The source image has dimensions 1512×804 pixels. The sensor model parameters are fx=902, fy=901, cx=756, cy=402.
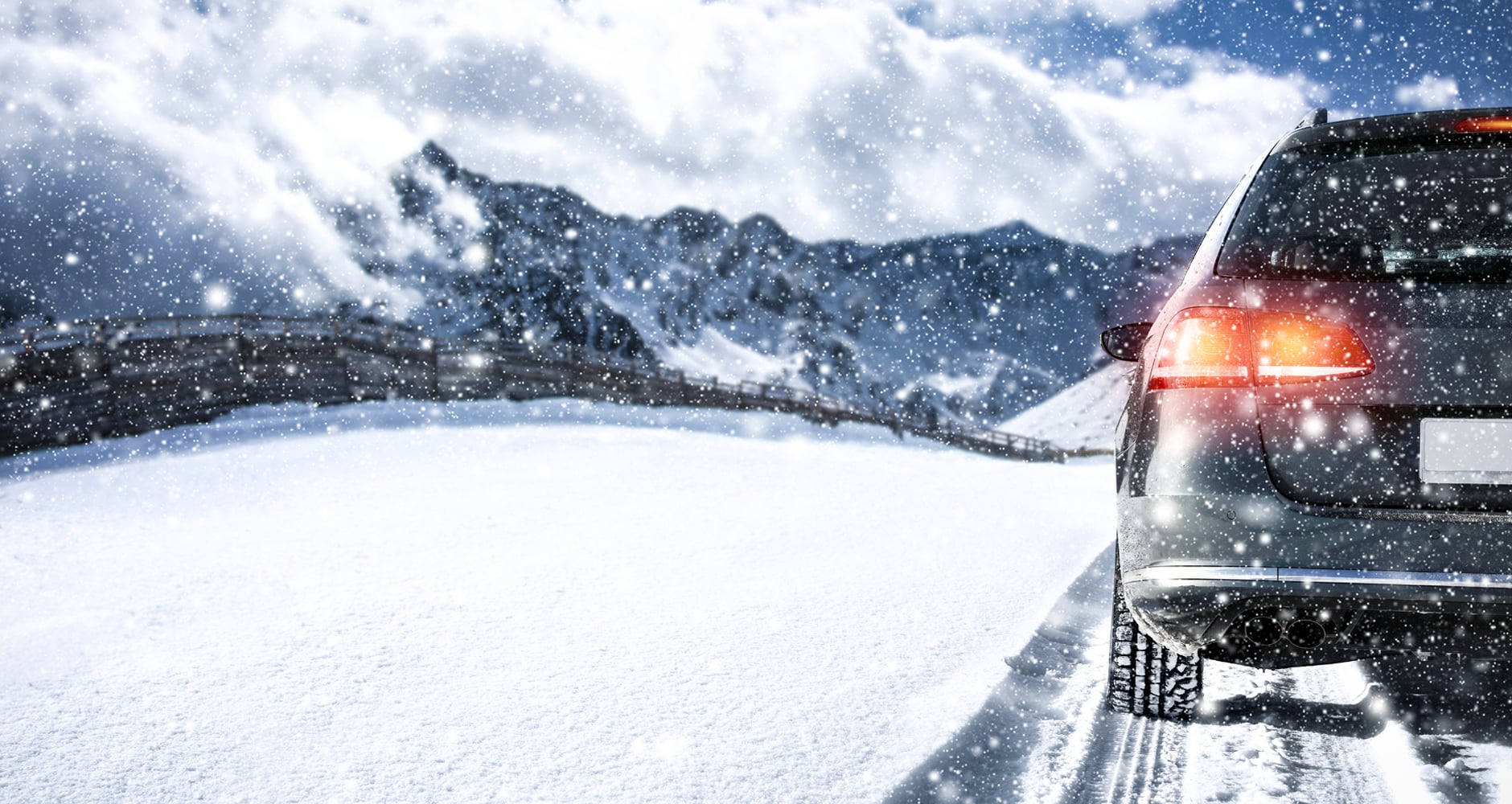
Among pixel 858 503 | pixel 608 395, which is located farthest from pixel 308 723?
pixel 608 395

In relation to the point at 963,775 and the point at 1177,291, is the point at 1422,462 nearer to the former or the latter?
the point at 1177,291

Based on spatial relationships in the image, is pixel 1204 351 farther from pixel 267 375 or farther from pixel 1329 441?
pixel 267 375

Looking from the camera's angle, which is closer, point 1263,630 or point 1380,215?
point 1263,630

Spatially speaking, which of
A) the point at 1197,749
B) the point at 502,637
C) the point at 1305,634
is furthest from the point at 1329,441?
the point at 502,637

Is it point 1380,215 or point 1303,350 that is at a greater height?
point 1380,215

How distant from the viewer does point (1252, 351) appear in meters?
2.21

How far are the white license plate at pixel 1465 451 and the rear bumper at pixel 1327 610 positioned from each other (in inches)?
8.6

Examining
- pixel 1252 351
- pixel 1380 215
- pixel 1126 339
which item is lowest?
pixel 1252 351

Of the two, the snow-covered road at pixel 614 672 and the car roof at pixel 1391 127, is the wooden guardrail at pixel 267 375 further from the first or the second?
the car roof at pixel 1391 127

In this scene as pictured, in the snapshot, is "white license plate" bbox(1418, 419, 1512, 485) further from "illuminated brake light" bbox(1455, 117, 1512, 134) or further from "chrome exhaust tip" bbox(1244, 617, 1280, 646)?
"illuminated brake light" bbox(1455, 117, 1512, 134)

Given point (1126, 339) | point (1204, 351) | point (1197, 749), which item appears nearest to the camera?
point (1204, 351)

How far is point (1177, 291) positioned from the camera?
8.77 ft

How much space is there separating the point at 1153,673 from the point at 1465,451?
131 centimetres

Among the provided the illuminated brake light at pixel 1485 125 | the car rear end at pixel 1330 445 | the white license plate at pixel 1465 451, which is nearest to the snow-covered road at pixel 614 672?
the car rear end at pixel 1330 445
